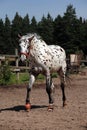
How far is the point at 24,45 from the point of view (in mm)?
10117

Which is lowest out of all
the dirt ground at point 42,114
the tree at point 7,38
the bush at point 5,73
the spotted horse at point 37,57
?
the dirt ground at point 42,114

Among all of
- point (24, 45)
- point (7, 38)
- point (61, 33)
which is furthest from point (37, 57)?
point (7, 38)

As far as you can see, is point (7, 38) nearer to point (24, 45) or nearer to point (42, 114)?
point (24, 45)

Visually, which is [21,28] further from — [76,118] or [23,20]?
[76,118]

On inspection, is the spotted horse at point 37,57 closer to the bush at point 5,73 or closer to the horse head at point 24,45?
the horse head at point 24,45

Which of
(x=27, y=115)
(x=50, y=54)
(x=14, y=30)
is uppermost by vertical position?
(x=14, y=30)

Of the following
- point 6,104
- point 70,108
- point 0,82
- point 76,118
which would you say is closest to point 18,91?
point 0,82

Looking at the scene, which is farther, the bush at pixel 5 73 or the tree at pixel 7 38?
the tree at pixel 7 38

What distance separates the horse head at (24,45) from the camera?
32.7 feet

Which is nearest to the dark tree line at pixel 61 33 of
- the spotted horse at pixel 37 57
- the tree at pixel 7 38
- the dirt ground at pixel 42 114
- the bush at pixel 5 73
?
the tree at pixel 7 38

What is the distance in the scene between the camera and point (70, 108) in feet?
34.9

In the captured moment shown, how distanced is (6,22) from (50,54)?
8124 centimetres

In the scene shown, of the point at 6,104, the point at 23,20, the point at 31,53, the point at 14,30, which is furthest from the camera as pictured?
the point at 23,20


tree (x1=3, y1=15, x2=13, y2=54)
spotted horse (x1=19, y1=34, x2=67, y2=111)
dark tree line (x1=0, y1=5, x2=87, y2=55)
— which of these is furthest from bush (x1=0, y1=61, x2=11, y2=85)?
tree (x1=3, y1=15, x2=13, y2=54)
